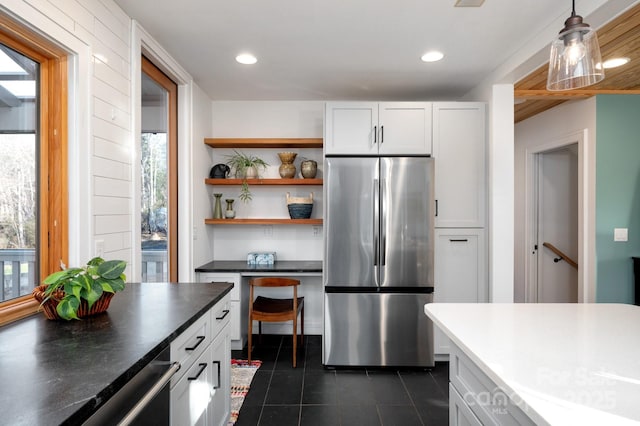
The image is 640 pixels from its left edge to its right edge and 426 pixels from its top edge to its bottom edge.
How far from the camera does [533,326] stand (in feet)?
4.42

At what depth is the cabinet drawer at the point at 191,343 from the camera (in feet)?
4.36

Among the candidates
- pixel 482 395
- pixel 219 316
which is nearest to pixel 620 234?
pixel 482 395

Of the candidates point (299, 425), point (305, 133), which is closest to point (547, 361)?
point (299, 425)

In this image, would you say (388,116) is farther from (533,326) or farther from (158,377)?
(158,377)

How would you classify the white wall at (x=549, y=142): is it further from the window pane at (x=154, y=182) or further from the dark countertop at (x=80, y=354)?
the window pane at (x=154, y=182)

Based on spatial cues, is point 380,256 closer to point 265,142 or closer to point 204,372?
point 265,142

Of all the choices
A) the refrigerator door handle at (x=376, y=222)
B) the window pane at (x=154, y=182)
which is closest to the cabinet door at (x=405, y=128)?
the refrigerator door handle at (x=376, y=222)

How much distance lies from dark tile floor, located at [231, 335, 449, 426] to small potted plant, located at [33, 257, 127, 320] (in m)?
1.35

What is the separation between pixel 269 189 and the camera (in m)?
3.78

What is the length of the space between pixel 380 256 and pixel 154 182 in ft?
6.28

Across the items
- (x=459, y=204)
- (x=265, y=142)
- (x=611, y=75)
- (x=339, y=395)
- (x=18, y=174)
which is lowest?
(x=339, y=395)

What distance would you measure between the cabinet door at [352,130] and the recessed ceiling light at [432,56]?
1.88 ft

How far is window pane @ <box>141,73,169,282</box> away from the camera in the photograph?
2.54m

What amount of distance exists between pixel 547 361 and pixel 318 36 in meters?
2.24
